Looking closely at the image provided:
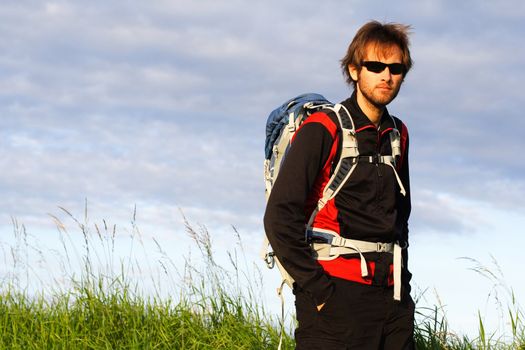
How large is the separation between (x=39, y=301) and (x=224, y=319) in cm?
250

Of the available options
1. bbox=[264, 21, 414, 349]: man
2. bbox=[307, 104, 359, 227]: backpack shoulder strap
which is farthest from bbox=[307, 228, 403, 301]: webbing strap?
bbox=[307, 104, 359, 227]: backpack shoulder strap

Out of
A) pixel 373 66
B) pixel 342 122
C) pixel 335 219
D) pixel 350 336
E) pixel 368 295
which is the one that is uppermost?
pixel 373 66

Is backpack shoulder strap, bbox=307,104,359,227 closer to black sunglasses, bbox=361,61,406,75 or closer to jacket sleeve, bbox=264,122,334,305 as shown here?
jacket sleeve, bbox=264,122,334,305

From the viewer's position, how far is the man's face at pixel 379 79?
4.70 m

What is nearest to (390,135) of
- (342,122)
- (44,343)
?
(342,122)

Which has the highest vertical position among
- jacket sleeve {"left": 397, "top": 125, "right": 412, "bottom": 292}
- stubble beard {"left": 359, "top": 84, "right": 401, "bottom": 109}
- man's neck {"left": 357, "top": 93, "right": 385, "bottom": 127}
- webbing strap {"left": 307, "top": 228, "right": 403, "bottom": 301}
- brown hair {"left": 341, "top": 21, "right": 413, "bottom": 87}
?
brown hair {"left": 341, "top": 21, "right": 413, "bottom": 87}

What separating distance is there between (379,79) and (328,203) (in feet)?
3.09

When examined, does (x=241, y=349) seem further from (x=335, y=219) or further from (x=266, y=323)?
(x=335, y=219)

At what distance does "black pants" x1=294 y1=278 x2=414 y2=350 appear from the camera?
4328mm

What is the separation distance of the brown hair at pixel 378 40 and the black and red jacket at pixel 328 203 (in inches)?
15.7

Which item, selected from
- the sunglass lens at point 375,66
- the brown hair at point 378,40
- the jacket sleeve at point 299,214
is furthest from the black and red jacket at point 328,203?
the brown hair at point 378,40

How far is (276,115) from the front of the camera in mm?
5117

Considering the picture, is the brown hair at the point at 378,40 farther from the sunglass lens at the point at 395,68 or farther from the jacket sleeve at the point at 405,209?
the jacket sleeve at the point at 405,209

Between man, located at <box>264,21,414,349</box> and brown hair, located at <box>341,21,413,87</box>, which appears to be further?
brown hair, located at <box>341,21,413,87</box>
